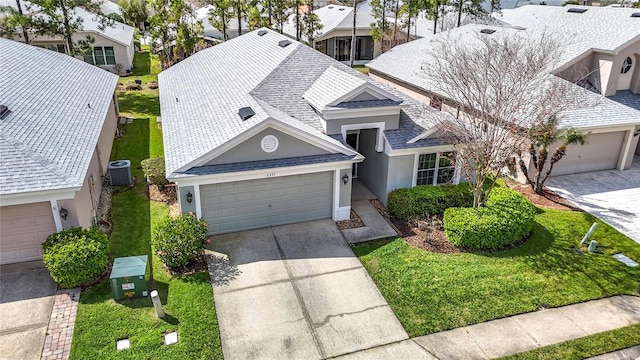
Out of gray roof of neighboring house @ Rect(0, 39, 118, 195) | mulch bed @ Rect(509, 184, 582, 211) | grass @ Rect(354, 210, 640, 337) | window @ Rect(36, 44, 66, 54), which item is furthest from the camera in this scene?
window @ Rect(36, 44, 66, 54)

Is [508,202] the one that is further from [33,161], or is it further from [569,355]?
[33,161]

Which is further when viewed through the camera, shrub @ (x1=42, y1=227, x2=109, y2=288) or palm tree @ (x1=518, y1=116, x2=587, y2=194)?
palm tree @ (x1=518, y1=116, x2=587, y2=194)

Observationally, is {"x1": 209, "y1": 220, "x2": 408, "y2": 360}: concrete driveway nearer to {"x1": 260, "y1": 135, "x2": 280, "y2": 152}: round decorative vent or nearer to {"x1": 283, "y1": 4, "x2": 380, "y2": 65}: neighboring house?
{"x1": 260, "y1": 135, "x2": 280, "y2": 152}: round decorative vent

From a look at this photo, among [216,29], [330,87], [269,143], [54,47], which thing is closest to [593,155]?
[330,87]

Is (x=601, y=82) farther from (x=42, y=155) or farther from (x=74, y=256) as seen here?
(x=42, y=155)

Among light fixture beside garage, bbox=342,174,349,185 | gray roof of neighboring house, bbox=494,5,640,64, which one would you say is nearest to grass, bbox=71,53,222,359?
light fixture beside garage, bbox=342,174,349,185

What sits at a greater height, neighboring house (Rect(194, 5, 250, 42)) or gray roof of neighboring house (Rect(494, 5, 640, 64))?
gray roof of neighboring house (Rect(494, 5, 640, 64))

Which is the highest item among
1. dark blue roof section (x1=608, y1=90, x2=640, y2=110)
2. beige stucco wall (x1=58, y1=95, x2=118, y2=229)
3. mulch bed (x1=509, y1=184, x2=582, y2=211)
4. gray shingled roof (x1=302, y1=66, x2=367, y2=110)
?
gray shingled roof (x1=302, y1=66, x2=367, y2=110)

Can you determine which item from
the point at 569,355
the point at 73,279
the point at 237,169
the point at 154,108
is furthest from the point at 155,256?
the point at 154,108
